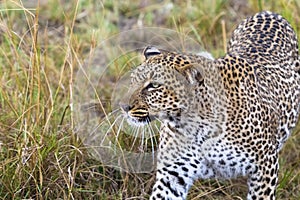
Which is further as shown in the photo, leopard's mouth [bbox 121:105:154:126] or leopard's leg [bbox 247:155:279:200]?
leopard's leg [bbox 247:155:279:200]

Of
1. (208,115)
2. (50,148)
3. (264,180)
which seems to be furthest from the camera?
(50,148)

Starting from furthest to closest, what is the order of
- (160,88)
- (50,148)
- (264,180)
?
(50,148)
(264,180)
(160,88)

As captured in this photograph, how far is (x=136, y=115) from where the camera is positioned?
206 inches

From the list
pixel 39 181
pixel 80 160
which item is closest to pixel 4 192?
pixel 39 181

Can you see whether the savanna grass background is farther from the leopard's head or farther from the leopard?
the leopard's head

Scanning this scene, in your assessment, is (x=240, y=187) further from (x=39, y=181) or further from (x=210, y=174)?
(x=39, y=181)

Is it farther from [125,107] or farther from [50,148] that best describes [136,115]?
[50,148]

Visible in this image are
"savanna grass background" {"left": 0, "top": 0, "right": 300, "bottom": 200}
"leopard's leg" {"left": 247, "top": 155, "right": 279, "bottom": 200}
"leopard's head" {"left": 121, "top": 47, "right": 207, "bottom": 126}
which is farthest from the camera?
"savanna grass background" {"left": 0, "top": 0, "right": 300, "bottom": 200}

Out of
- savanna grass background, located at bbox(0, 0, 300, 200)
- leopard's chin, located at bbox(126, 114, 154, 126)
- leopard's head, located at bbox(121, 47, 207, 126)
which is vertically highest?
leopard's head, located at bbox(121, 47, 207, 126)

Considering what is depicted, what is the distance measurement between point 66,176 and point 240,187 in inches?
58.6

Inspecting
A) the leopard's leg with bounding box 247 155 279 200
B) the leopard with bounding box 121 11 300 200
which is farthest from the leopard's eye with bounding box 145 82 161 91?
the leopard's leg with bounding box 247 155 279 200

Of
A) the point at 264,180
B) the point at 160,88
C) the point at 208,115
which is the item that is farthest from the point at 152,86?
the point at 264,180

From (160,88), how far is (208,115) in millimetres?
449

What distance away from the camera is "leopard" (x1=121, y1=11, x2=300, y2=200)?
5188 mm
